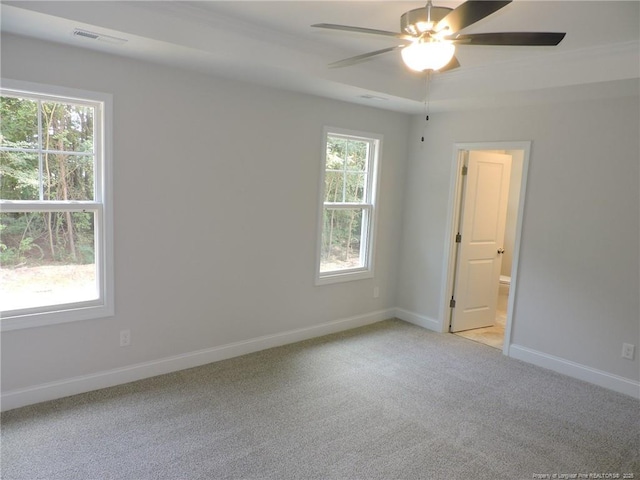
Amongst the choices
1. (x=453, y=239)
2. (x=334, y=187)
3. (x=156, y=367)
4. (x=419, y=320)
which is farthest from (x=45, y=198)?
(x=419, y=320)

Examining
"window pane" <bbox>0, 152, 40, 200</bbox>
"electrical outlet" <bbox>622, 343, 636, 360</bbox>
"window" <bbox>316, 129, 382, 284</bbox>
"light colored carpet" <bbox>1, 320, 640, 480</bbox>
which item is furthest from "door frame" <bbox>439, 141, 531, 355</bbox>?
"window pane" <bbox>0, 152, 40, 200</bbox>

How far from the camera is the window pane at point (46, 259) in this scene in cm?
282

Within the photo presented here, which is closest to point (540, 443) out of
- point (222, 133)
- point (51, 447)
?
point (51, 447)

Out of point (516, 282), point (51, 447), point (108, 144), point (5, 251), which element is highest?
point (108, 144)

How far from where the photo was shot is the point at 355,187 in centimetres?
467

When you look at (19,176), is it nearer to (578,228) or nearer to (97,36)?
(97,36)

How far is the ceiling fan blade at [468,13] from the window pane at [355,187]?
2.58 m

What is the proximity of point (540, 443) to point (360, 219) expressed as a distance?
2.71m

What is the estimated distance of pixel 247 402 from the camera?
3.08m

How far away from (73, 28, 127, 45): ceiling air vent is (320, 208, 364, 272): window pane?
92.7 inches

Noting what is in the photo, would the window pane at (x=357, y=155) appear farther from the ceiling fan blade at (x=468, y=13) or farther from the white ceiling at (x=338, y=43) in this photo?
the ceiling fan blade at (x=468, y=13)

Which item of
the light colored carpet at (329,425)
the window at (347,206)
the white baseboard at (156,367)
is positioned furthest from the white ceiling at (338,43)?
the light colored carpet at (329,425)

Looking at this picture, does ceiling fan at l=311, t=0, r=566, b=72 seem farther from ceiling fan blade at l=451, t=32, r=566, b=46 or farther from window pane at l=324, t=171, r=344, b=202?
window pane at l=324, t=171, r=344, b=202

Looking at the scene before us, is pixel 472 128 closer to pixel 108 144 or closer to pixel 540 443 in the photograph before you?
pixel 540 443
